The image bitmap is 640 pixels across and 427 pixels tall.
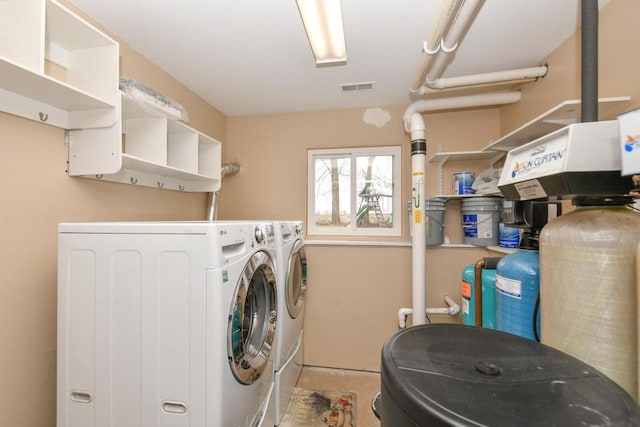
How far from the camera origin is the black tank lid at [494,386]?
18.6 inches

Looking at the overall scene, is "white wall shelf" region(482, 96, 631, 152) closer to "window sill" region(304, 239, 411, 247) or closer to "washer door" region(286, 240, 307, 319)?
"window sill" region(304, 239, 411, 247)

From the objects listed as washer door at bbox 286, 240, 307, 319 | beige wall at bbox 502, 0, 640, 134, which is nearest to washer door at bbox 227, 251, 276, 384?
washer door at bbox 286, 240, 307, 319

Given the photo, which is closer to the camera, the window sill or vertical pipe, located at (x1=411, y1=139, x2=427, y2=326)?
vertical pipe, located at (x1=411, y1=139, x2=427, y2=326)

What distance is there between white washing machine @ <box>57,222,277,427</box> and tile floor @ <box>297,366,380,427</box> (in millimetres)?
1253

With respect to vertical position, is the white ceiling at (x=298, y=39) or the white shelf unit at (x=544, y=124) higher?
the white ceiling at (x=298, y=39)

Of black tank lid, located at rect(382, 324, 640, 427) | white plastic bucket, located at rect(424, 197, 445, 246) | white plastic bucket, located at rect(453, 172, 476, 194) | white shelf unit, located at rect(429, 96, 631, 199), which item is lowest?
black tank lid, located at rect(382, 324, 640, 427)

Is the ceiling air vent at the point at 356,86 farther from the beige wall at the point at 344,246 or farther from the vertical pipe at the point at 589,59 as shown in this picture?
the vertical pipe at the point at 589,59

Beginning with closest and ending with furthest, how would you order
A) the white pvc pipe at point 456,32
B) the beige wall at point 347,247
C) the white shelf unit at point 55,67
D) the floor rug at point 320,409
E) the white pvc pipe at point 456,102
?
the white shelf unit at point 55,67 → the white pvc pipe at point 456,32 → the floor rug at point 320,409 → the white pvc pipe at point 456,102 → the beige wall at point 347,247

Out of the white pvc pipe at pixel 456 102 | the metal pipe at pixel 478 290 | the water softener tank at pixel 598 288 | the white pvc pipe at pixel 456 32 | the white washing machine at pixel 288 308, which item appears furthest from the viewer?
the white pvc pipe at pixel 456 102

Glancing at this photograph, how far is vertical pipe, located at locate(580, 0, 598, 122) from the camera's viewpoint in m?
0.90

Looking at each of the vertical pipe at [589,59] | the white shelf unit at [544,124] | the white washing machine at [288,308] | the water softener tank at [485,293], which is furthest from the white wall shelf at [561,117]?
the white washing machine at [288,308]

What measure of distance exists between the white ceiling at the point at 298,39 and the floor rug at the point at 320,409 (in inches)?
95.3

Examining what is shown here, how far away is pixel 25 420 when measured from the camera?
3.99 feet

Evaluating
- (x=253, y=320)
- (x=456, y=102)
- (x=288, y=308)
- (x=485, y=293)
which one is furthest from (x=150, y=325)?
(x=456, y=102)
